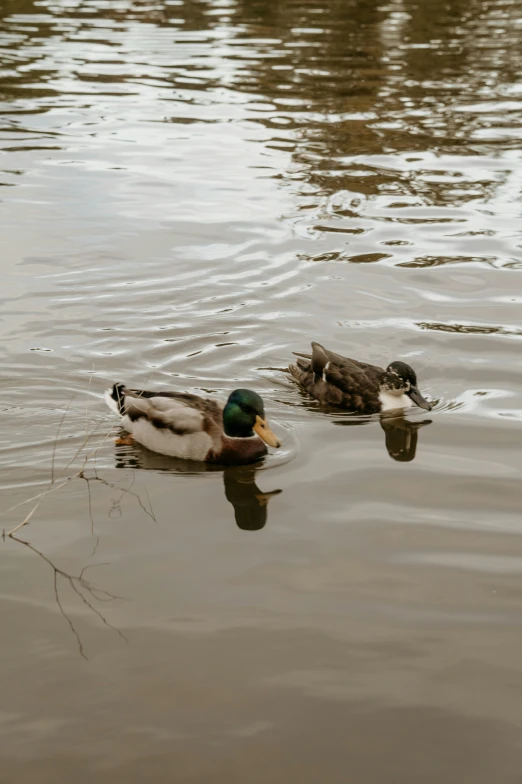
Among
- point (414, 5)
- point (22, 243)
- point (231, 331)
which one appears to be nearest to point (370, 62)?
point (414, 5)

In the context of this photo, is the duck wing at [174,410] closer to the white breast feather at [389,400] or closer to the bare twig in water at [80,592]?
the white breast feather at [389,400]

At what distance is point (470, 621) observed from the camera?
18.2 ft

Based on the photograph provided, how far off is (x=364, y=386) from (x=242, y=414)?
1.30 meters

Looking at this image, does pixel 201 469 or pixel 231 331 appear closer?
pixel 201 469

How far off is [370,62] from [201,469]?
15.8 metres

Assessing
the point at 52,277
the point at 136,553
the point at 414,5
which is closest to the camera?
the point at 136,553

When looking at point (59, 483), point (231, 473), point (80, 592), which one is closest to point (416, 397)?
point (231, 473)

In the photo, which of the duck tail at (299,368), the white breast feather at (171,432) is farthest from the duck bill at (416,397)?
the white breast feather at (171,432)

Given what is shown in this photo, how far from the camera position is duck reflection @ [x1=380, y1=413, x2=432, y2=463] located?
773 cm

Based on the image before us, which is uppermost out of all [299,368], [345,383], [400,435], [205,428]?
[205,428]

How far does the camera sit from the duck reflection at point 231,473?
6.82 metres

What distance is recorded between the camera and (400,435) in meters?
8.12

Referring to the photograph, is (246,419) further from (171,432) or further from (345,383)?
(345,383)

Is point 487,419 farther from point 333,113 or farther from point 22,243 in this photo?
point 333,113
